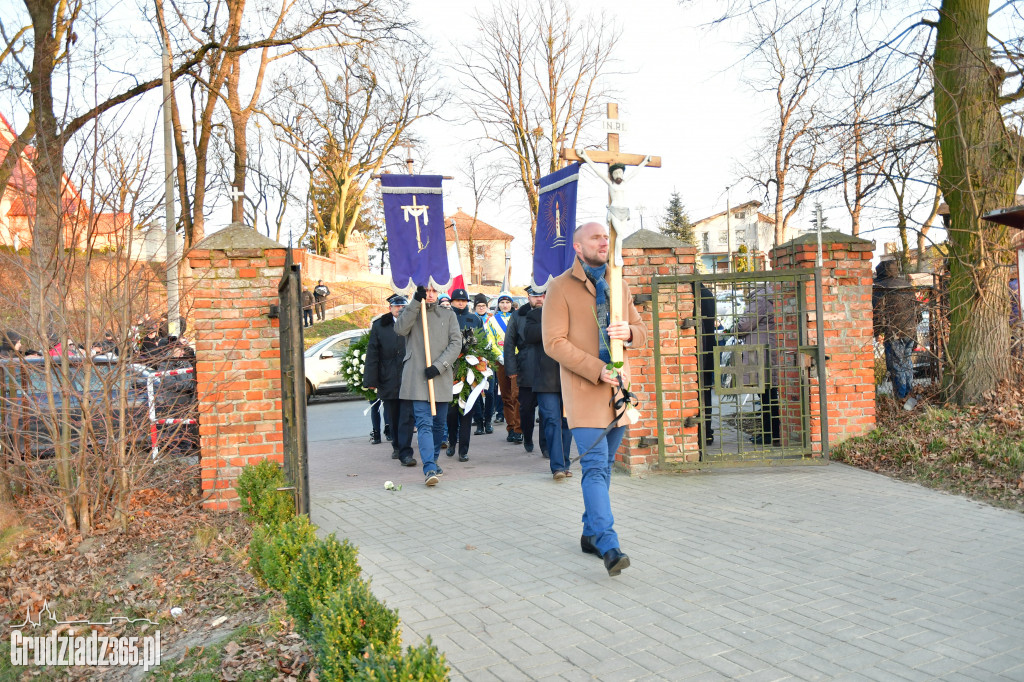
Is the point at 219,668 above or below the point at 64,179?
below

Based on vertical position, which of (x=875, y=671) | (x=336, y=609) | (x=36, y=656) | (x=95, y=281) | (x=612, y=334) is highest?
(x=95, y=281)

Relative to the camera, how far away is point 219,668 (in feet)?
13.8

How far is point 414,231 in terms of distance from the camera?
361 inches

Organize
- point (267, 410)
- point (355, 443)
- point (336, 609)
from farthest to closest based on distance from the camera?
point (355, 443)
point (267, 410)
point (336, 609)

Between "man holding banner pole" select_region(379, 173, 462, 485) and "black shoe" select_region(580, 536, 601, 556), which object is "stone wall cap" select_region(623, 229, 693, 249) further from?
"black shoe" select_region(580, 536, 601, 556)

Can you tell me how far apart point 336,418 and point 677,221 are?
138 feet

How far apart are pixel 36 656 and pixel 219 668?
1.75 m

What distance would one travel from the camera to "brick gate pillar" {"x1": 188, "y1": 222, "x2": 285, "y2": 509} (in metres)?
7.01

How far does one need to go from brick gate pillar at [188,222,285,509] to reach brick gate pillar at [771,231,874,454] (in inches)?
219

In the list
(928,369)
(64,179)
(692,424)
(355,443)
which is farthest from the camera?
(355,443)

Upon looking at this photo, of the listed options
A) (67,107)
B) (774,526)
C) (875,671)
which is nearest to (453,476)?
(774,526)

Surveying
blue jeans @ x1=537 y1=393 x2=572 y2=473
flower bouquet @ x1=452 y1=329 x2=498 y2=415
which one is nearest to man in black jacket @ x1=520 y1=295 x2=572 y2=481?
blue jeans @ x1=537 y1=393 x2=572 y2=473

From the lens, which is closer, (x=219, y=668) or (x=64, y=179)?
(x=219, y=668)

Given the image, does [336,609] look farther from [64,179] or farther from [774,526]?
[64,179]
